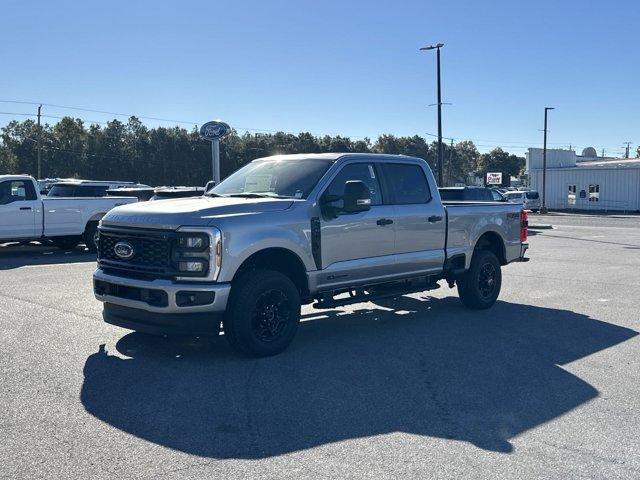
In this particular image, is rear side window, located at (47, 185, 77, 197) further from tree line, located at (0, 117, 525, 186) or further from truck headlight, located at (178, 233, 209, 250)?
tree line, located at (0, 117, 525, 186)

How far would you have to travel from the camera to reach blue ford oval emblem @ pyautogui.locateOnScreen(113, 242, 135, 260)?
6741mm

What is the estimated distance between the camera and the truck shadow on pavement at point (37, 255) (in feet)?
51.4

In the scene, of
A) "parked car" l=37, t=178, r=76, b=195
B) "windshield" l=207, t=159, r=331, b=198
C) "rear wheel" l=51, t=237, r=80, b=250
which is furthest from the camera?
"parked car" l=37, t=178, r=76, b=195

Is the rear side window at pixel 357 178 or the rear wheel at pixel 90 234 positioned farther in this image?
the rear wheel at pixel 90 234

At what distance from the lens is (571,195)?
57.4m

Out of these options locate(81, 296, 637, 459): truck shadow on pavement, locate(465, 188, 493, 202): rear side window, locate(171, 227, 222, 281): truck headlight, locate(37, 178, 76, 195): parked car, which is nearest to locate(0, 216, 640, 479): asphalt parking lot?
locate(81, 296, 637, 459): truck shadow on pavement

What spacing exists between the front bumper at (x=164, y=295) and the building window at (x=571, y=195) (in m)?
55.4

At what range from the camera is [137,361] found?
669 cm

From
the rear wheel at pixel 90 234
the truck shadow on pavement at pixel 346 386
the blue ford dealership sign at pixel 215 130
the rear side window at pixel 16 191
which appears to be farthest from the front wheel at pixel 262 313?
the blue ford dealership sign at pixel 215 130

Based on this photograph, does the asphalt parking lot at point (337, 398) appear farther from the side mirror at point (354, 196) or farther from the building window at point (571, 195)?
the building window at point (571, 195)

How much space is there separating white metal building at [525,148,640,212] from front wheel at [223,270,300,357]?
52.0 metres

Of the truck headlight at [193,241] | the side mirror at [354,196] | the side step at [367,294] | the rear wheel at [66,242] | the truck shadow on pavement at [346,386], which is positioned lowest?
the truck shadow on pavement at [346,386]

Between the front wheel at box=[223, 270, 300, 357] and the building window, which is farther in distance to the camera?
the building window

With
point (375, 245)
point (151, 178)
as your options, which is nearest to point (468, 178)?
point (151, 178)
